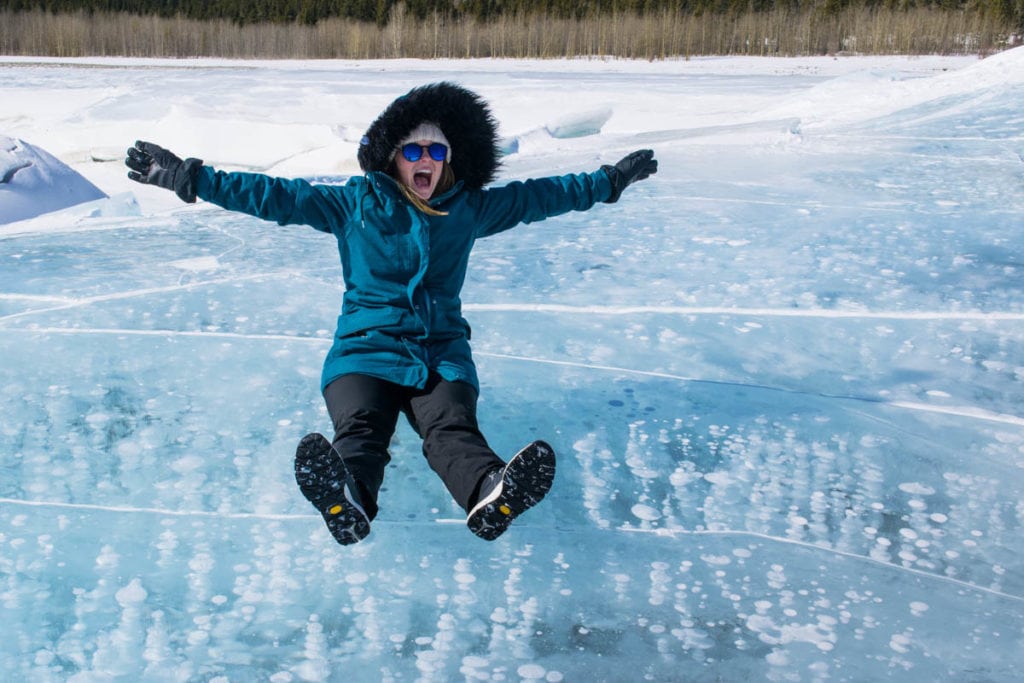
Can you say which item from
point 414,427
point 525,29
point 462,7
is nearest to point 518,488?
point 414,427

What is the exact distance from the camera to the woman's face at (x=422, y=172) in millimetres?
2207

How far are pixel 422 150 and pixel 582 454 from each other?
2.41ft

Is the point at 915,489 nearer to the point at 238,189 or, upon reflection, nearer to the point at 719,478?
the point at 719,478

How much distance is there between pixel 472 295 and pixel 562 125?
539 centimetres

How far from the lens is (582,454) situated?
2.22 metres

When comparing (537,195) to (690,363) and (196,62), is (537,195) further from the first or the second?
(196,62)

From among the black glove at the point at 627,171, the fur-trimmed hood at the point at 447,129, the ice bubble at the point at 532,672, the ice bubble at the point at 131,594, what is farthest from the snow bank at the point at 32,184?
the ice bubble at the point at 532,672

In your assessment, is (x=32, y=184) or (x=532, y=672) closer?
(x=532, y=672)

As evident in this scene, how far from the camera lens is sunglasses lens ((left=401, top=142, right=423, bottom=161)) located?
2188 mm

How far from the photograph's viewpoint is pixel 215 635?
1.60 metres

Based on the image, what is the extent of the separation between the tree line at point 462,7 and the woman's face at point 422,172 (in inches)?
595

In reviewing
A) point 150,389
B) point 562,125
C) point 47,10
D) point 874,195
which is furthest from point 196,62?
point 150,389

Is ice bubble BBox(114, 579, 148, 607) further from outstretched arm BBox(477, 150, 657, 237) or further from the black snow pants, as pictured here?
outstretched arm BBox(477, 150, 657, 237)

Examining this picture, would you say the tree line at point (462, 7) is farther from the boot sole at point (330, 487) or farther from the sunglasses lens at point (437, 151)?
the boot sole at point (330, 487)
